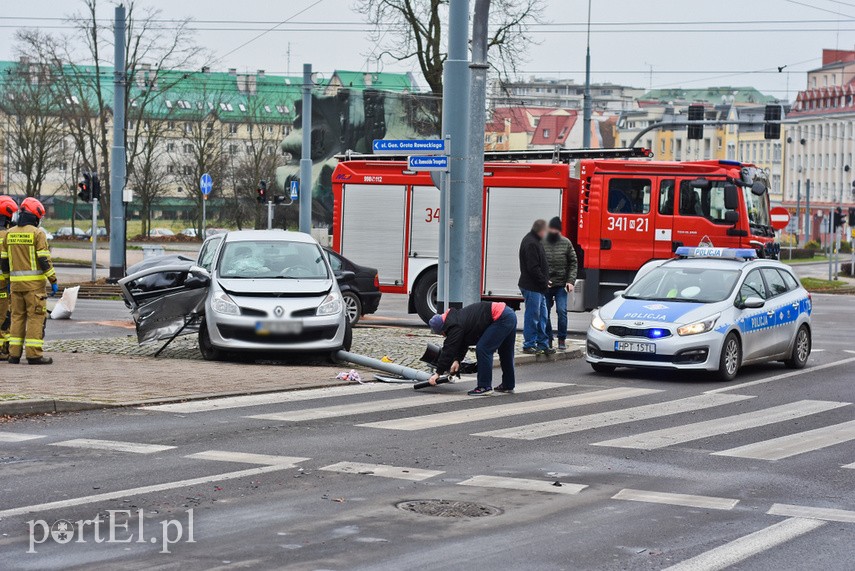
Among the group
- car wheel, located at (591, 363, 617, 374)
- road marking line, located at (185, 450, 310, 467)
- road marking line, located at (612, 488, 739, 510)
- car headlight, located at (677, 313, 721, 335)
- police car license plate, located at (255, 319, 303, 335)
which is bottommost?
car wheel, located at (591, 363, 617, 374)

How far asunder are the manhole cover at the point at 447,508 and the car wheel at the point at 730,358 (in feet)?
28.4

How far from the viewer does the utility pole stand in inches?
730

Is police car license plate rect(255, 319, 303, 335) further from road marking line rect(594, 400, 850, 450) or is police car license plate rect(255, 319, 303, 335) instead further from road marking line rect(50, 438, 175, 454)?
road marking line rect(50, 438, 175, 454)

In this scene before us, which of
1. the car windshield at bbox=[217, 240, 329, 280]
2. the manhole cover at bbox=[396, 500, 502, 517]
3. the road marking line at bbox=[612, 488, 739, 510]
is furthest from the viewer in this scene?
the car windshield at bbox=[217, 240, 329, 280]

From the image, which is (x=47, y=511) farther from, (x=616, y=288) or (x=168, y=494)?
(x=616, y=288)

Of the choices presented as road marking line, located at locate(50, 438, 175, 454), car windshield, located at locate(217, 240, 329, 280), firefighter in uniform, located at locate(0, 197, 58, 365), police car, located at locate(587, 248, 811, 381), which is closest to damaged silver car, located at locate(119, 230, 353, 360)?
car windshield, located at locate(217, 240, 329, 280)

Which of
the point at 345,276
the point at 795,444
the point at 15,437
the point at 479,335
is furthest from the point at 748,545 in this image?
the point at 345,276

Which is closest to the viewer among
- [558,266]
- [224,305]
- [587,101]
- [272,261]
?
[224,305]

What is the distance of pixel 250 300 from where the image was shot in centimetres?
1662

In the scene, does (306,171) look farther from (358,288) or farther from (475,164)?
(475,164)

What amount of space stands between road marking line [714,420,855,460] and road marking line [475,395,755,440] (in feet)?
4.97

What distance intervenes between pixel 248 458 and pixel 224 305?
6.89m

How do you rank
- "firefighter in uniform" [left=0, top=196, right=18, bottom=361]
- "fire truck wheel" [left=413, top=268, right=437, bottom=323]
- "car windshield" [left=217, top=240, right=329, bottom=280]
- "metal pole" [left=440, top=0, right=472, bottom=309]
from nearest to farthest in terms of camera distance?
"firefighter in uniform" [left=0, top=196, right=18, bottom=361]
"car windshield" [left=217, top=240, right=329, bottom=280]
"metal pole" [left=440, top=0, right=472, bottom=309]
"fire truck wheel" [left=413, top=268, right=437, bottom=323]

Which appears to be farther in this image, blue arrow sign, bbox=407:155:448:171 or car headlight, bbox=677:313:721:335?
blue arrow sign, bbox=407:155:448:171
